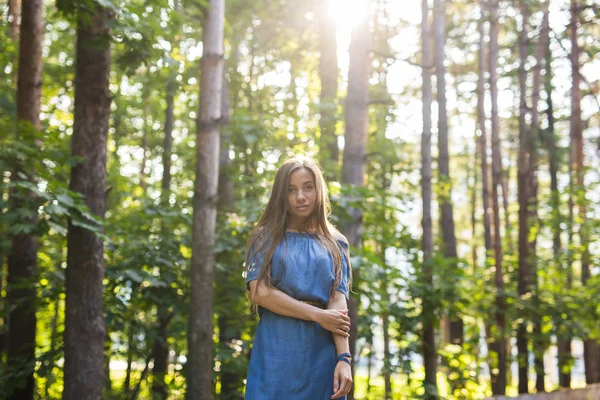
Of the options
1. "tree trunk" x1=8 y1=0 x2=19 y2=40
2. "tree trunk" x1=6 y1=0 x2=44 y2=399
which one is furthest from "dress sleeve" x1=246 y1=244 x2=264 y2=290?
"tree trunk" x1=8 y1=0 x2=19 y2=40

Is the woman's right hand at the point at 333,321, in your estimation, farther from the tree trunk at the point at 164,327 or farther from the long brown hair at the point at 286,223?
the tree trunk at the point at 164,327

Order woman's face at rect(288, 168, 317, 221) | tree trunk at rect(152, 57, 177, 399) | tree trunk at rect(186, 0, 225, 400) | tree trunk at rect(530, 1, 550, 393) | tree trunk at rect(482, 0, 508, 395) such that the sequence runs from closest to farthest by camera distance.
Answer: woman's face at rect(288, 168, 317, 221) < tree trunk at rect(186, 0, 225, 400) < tree trunk at rect(152, 57, 177, 399) < tree trunk at rect(530, 1, 550, 393) < tree trunk at rect(482, 0, 508, 395)

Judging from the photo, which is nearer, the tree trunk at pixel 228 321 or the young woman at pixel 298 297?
the young woman at pixel 298 297

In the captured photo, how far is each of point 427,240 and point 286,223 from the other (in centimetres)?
895

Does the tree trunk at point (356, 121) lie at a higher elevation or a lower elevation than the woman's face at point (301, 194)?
higher

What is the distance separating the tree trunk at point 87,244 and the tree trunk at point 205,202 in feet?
3.09

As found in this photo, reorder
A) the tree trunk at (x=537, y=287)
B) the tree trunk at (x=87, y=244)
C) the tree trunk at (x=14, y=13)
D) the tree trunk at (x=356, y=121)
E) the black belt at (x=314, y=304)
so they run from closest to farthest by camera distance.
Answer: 1. the black belt at (x=314, y=304)
2. the tree trunk at (x=87, y=244)
3. the tree trunk at (x=356, y=121)
4. the tree trunk at (x=14, y=13)
5. the tree trunk at (x=537, y=287)

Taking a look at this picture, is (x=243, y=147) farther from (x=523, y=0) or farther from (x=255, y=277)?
(x=523, y=0)

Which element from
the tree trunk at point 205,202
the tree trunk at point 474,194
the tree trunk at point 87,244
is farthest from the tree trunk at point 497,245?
the tree trunk at point 87,244

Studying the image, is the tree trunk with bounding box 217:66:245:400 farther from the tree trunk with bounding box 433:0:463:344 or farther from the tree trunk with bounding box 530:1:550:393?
the tree trunk with bounding box 530:1:550:393

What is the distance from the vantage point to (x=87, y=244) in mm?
5820

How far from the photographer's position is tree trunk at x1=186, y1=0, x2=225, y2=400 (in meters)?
6.12

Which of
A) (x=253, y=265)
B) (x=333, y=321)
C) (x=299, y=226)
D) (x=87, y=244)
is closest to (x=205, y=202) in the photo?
(x=87, y=244)

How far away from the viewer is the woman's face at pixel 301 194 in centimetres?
303
